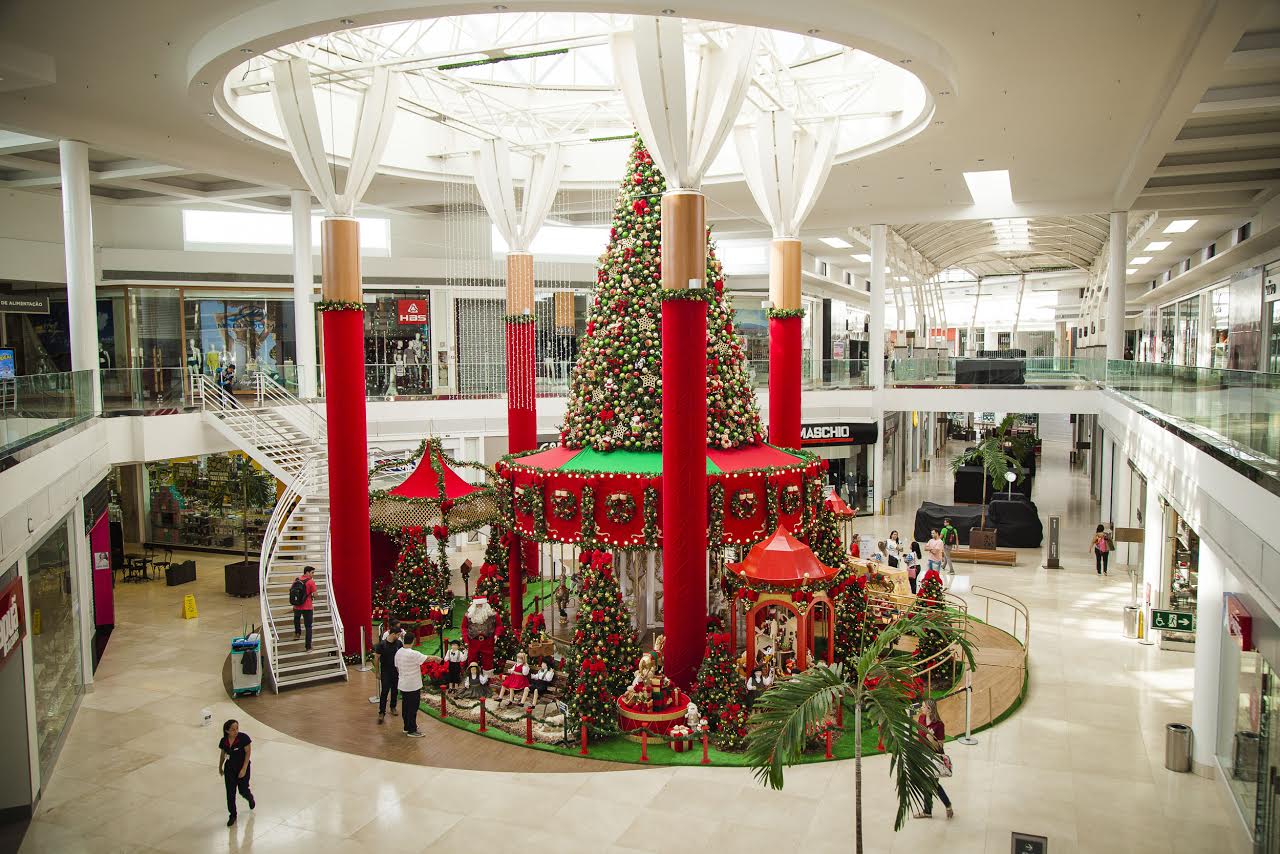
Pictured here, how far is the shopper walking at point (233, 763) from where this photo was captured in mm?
10070

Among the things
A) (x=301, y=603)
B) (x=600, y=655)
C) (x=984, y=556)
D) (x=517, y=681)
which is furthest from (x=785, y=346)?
(x=301, y=603)

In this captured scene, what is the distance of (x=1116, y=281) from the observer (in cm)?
2828

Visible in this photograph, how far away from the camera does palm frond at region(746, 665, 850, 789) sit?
7.69 meters

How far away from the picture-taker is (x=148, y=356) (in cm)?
2988

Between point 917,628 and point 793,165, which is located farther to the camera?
point 793,165

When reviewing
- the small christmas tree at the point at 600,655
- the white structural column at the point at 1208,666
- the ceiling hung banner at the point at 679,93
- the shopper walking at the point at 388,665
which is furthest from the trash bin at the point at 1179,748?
the shopper walking at the point at 388,665

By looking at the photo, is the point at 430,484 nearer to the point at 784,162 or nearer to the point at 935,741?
the point at 784,162

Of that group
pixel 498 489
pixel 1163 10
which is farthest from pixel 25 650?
pixel 1163 10

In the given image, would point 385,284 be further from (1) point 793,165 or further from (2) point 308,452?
(1) point 793,165

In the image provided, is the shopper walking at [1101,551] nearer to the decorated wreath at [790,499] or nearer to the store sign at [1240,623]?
the decorated wreath at [790,499]

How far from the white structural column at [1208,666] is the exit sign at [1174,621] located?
3534 millimetres

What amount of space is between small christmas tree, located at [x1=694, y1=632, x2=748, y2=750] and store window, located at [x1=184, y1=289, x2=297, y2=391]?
69.1ft

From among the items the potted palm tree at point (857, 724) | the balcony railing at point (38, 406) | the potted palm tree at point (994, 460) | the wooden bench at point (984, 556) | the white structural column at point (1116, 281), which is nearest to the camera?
the potted palm tree at point (857, 724)

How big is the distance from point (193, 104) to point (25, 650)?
391 inches
